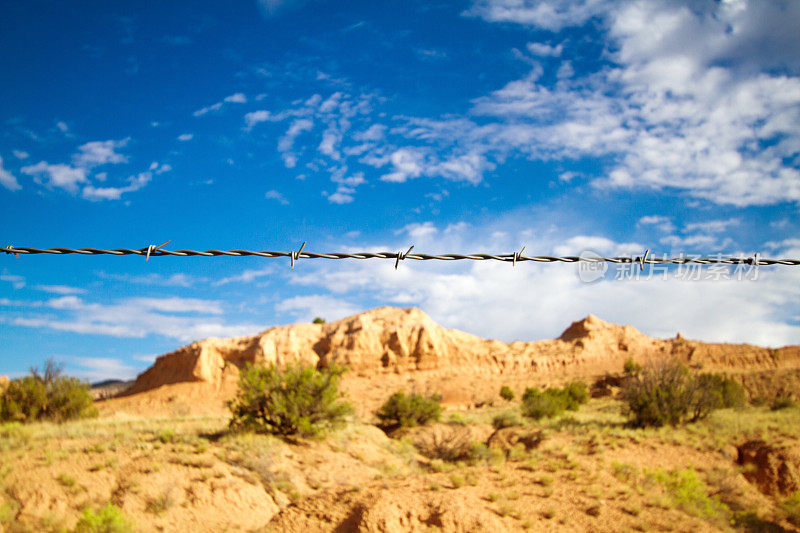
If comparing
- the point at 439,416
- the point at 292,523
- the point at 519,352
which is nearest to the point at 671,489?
the point at 292,523

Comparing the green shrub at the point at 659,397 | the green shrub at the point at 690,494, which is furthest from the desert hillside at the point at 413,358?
the green shrub at the point at 690,494

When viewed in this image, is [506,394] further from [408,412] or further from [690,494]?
[690,494]

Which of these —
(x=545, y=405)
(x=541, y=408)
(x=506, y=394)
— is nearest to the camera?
(x=541, y=408)

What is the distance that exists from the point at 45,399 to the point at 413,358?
36555mm

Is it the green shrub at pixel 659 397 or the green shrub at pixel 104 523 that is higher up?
the green shrub at pixel 659 397

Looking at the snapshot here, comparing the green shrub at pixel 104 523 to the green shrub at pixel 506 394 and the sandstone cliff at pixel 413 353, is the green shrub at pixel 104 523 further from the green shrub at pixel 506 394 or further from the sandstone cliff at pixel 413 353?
the sandstone cliff at pixel 413 353

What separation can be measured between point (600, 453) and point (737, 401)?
1788 centimetres

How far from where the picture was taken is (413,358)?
50.8m

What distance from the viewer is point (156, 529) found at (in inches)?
286

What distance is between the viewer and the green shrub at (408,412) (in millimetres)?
21953

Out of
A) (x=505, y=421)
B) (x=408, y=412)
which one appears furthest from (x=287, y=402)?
(x=505, y=421)

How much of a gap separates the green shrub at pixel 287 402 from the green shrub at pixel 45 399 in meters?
7.45

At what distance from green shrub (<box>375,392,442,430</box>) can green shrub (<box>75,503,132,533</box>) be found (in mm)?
15690

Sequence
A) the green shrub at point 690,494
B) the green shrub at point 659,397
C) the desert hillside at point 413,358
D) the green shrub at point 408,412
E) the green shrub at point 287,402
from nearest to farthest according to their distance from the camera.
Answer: the green shrub at point 690,494
the green shrub at point 287,402
the green shrub at point 659,397
the green shrub at point 408,412
the desert hillside at point 413,358
